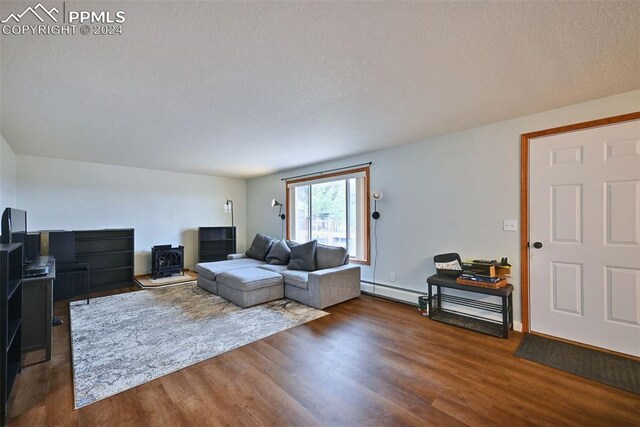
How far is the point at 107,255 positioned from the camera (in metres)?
4.80

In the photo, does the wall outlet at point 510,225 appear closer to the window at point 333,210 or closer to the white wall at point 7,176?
the window at point 333,210

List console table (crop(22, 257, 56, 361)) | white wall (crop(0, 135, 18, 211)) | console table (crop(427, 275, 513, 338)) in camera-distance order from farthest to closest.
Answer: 1. white wall (crop(0, 135, 18, 211))
2. console table (crop(427, 275, 513, 338))
3. console table (crop(22, 257, 56, 361))

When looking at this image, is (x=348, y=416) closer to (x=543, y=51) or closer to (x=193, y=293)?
(x=543, y=51)

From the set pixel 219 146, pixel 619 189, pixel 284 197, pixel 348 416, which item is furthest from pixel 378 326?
pixel 284 197

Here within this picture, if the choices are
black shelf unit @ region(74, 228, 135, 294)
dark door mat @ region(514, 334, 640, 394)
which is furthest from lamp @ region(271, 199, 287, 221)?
dark door mat @ region(514, 334, 640, 394)

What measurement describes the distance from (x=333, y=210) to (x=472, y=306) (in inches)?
103

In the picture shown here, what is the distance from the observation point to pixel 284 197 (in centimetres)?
585

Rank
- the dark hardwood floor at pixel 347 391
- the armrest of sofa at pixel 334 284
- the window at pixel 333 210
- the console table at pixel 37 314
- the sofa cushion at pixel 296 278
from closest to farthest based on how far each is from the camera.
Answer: the dark hardwood floor at pixel 347 391, the console table at pixel 37 314, the armrest of sofa at pixel 334 284, the sofa cushion at pixel 296 278, the window at pixel 333 210

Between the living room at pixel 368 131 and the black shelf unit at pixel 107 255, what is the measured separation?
0.54 metres

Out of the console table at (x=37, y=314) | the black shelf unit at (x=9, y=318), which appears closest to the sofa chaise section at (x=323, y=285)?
the console table at (x=37, y=314)

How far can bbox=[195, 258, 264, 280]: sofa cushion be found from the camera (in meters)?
4.18

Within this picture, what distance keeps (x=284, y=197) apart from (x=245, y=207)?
1.79 metres

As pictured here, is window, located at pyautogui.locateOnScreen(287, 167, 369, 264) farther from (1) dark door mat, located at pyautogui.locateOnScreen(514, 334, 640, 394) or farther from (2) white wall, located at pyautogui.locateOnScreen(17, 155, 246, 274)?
(1) dark door mat, located at pyautogui.locateOnScreen(514, 334, 640, 394)

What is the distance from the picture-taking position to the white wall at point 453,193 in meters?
2.85
